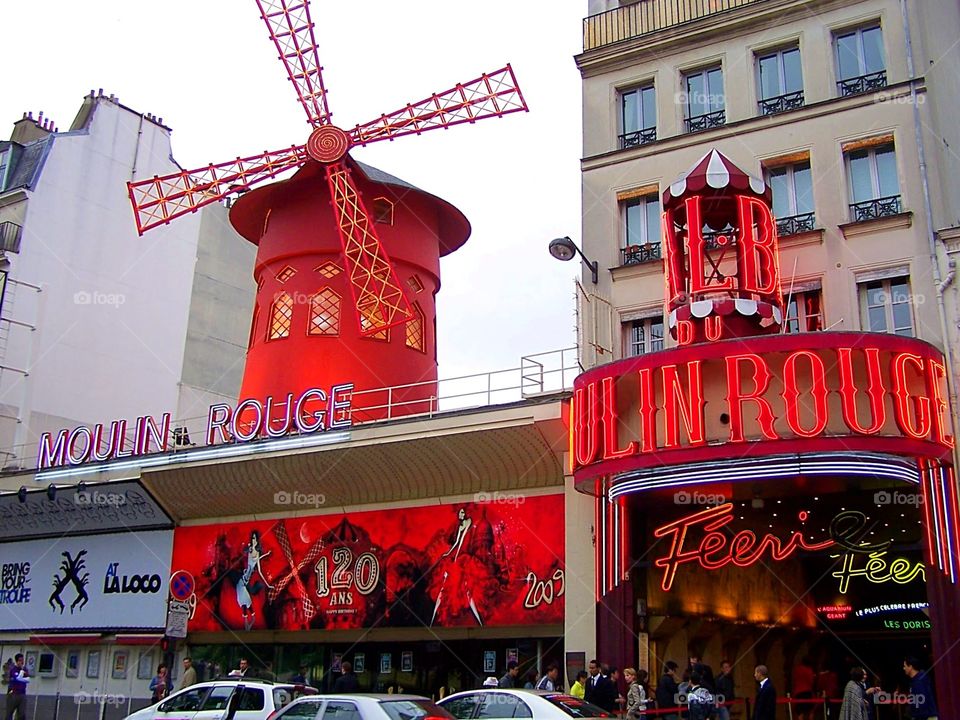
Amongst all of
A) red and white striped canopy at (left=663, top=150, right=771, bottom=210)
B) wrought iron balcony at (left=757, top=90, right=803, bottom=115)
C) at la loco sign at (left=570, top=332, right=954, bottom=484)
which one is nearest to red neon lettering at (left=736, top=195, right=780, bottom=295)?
red and white striped canopy at (left=663, top=150, right=771, bottom=210)

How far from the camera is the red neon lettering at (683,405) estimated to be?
10742 mm

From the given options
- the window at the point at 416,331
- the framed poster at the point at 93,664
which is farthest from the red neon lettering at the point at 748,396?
the framed poster at the point at 93,664

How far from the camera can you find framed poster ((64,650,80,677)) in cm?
1767

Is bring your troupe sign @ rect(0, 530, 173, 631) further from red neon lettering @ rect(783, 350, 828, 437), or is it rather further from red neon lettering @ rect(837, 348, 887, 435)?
red neon lettering @ rect(837, 348, 887, 435)

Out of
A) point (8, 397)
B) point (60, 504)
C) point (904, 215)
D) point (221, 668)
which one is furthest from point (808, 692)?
point (8, 397)

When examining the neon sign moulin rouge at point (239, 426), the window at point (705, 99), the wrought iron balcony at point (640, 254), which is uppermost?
the window at point (705, 99)

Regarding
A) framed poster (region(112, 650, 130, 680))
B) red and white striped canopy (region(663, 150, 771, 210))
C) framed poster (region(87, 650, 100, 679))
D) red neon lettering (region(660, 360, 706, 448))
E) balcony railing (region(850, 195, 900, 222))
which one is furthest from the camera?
framed poster (region(87, 650, 100, 679))

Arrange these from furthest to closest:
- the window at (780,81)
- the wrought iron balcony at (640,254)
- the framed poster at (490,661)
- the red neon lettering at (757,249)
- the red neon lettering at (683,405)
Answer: the framed poster at (490,661) < the wrought iron balcony at (640,254) < the window at (780,81) < the red neon lettering at (757,249) < the red neon lettering at (683,405)

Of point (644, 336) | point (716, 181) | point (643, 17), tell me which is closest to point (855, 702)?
point (644, 336)

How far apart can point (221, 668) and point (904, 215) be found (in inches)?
465

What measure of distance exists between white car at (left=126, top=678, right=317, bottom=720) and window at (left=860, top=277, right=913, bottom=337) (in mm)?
7355

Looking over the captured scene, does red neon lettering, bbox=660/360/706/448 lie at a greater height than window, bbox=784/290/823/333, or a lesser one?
lesser

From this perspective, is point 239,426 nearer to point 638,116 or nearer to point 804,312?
point 638,116

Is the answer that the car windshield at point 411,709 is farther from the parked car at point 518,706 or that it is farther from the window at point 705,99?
the window at point 705,99
